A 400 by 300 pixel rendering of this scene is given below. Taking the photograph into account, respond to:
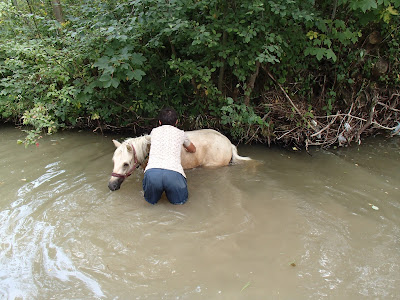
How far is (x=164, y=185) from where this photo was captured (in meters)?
3.89

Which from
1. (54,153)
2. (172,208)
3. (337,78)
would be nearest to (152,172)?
(172,208)

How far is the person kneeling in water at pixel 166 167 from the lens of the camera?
3867 millimetres

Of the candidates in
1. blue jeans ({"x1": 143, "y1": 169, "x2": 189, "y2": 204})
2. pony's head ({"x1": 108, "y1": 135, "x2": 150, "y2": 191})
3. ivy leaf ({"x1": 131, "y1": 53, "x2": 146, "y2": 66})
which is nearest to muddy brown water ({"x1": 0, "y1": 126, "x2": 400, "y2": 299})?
blue jeans ({"x1": 143, "y1": 169, "x2": 189, "y2": 204})

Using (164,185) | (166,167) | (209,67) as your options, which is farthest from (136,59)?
(164,185)

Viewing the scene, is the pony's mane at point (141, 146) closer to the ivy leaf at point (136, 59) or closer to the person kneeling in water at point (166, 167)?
the person kneeling in water at point (166, 167)

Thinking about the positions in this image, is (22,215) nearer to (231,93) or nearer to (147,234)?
(147,234)

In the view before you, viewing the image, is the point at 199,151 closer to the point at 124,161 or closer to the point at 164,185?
the point at 164,185

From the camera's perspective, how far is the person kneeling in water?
3.87 m

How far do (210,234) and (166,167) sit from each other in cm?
110

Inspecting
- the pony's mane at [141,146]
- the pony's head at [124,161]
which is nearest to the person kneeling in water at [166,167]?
the pony's head at [124,161]

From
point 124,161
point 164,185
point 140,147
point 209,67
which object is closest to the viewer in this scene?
point 164,185

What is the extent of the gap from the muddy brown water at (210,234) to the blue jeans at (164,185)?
0.52ft

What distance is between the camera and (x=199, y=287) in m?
2.64

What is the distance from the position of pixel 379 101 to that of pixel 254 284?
6.30 metres
